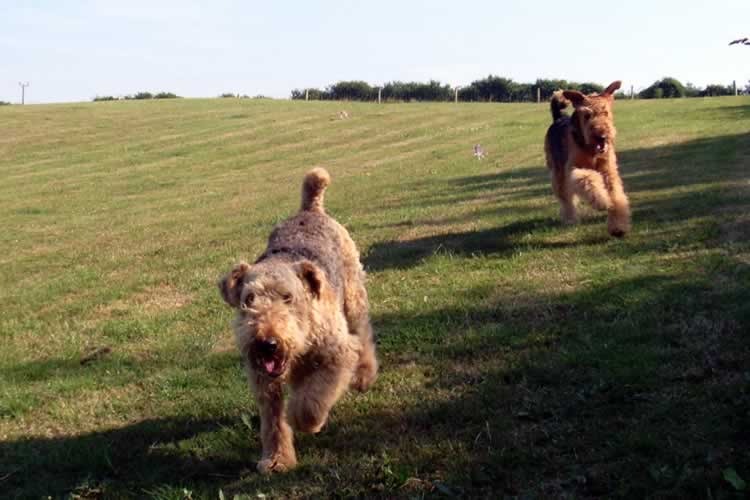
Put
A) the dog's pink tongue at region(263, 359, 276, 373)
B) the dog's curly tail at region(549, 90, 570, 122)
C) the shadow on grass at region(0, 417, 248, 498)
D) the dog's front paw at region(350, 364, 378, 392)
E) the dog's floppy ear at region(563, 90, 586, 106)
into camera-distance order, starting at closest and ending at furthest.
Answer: the dog's pink tongue at region(263, 359, 276, 373)
the shadow on grass at region(0, 417, 248, 498)
the dog's front paw at region(350, 364, 378, 392)
the dog's floppy ear at region(563, 90, 586, 106)
the dog's curly tail at region(549, 90, 570, 122)

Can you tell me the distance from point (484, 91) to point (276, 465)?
45.3 meters

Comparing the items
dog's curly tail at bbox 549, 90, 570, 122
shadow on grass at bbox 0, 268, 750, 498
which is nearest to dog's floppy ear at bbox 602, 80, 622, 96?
dog's curly tail at bbox 549, 90, 570, 122

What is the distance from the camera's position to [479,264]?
710 cm

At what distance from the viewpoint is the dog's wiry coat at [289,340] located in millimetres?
3592

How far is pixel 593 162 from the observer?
7.79 metres

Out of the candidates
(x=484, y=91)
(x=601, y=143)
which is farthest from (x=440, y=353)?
(x=484, y=91)

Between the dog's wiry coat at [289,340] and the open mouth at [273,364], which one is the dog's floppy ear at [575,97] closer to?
the dog's wiry coat at [289,340]

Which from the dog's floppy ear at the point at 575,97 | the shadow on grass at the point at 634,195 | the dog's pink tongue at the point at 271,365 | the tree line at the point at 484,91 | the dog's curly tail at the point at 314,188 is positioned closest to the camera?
the dog's pink tongue at the point at 271,365

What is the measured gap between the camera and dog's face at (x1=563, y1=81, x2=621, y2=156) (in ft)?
24.6

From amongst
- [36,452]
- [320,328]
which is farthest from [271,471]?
[36,452]

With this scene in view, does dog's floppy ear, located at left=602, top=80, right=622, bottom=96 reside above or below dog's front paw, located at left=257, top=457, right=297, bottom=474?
above

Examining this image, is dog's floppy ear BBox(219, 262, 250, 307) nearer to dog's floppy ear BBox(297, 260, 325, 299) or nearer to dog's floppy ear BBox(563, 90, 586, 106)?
dog's floppy ear BBox(297, 260, 325, 299)

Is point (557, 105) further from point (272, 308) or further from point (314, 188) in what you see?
point (272, 308)

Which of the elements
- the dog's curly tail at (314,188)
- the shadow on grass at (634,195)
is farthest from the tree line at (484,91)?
the dog's curly tail at (314,188)
